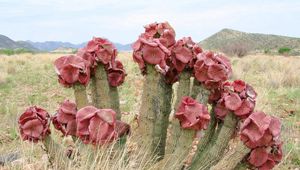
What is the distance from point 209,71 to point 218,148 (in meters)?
0.52

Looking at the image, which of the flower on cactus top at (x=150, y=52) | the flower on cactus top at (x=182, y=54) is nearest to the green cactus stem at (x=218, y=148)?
the flower on cactus top at (x=182, y=54)

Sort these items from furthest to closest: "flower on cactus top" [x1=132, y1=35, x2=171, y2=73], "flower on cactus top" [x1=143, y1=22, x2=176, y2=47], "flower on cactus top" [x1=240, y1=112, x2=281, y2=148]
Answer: "flower on cactus top" [x1=143, y1=22, x2=176, y2=47] < "flower on cactus top" [x1=132, y1=35, x2=171, y2=73] < "flower on cactus top" [x1=240, y1=112, x2=281, y2=148]

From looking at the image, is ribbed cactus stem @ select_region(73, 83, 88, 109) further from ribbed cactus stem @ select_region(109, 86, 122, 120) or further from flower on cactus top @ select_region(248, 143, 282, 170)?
flower on cactus top @ select_region(248, 143, 282, 170)

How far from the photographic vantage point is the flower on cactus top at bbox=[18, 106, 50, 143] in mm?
2762

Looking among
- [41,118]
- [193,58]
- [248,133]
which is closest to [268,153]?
[248,133]

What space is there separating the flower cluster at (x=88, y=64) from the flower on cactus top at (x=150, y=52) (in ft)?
0.65

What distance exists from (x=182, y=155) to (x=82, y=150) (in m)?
0.60

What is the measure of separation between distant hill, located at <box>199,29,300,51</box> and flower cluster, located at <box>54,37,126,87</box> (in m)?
66.5

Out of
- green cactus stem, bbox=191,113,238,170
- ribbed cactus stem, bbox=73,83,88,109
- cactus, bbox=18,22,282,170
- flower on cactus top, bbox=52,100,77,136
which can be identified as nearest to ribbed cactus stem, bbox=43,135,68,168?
cactus, bbox=18,22,282,170

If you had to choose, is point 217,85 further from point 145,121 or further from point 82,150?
point 82,150

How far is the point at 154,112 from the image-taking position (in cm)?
300

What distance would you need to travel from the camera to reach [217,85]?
116 inches

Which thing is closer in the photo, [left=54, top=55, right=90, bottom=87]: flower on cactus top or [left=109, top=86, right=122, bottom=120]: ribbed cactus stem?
[left=54, top=55, right=90, bottom=87]: flower on cactus top

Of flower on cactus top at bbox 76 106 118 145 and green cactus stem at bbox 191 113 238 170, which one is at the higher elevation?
flower on cactus top at bbox 76 106 118 145
